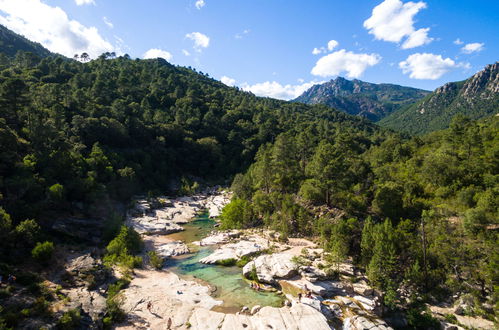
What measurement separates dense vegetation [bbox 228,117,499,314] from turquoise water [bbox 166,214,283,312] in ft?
35.9

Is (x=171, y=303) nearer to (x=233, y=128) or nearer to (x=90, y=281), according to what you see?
(x=90, y=281)

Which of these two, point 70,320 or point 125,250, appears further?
point 125,250

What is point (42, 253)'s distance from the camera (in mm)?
31438

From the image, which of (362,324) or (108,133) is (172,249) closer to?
(362,324)

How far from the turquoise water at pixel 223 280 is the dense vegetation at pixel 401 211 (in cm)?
1095

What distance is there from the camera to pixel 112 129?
85375 millimetres

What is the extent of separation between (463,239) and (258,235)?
32.8 meters

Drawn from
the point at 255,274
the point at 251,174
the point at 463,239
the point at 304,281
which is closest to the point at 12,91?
the point at 251,174

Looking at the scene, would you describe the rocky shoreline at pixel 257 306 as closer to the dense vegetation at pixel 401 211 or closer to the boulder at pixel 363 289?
the boulder at pixel 363 289

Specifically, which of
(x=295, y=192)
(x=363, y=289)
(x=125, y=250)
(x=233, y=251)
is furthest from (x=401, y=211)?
(x=125, y=250)


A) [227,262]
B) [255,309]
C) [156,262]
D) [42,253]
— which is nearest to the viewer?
[255,309]

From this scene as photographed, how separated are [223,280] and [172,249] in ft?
47.6

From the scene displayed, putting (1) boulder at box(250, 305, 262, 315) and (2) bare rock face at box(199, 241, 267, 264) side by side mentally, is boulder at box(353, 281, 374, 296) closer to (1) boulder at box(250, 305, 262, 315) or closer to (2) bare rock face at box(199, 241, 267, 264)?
(1) boulder at box(250, 305, 262, 315)

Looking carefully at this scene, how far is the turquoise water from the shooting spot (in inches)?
1161
